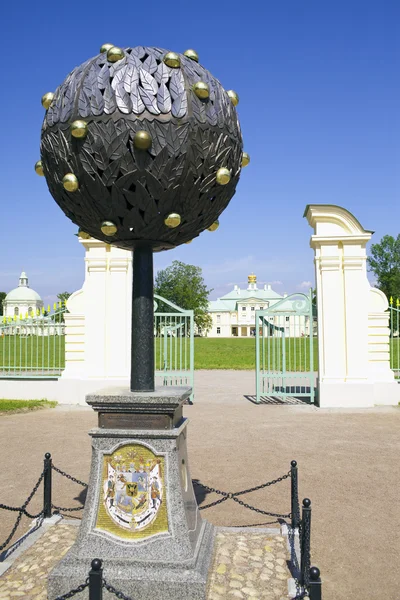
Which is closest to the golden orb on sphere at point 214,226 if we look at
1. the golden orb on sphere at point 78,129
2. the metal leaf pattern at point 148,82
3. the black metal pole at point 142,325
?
the black metal pole at point 142,325

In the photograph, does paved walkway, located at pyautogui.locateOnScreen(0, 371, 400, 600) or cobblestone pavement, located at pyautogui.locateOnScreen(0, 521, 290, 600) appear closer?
cobblestone pavement, located at pyautogui.locateOnScreen(0, 521, 290, 600)

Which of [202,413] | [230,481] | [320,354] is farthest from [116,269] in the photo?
[230,481]

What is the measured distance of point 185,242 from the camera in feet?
14.2

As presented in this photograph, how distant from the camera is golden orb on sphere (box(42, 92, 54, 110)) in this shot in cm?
399

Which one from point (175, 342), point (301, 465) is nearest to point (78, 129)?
point (301, 465)

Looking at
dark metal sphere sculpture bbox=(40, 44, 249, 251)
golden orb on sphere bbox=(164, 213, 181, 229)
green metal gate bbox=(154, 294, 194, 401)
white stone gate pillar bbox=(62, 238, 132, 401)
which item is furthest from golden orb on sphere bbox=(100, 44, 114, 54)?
white stone gate pillar bbox=(62, 238, 132, 401)

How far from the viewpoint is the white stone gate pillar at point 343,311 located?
11805 mm

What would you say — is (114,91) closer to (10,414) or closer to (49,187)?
(49,187)

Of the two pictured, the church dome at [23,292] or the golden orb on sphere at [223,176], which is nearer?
the golden orb on sphere at [223,176]

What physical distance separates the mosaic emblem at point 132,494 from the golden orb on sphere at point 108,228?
5.17ft

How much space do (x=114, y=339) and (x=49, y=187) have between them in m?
8.14

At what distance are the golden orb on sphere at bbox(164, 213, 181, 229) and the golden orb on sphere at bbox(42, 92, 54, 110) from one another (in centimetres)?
132

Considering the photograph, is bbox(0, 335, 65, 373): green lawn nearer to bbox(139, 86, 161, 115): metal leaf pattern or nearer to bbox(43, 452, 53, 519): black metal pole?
bbox(43, 452, 53, 519): black metal pole

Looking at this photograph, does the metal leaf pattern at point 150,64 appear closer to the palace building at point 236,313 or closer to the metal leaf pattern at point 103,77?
the metal leaf pattern at point 103,77
